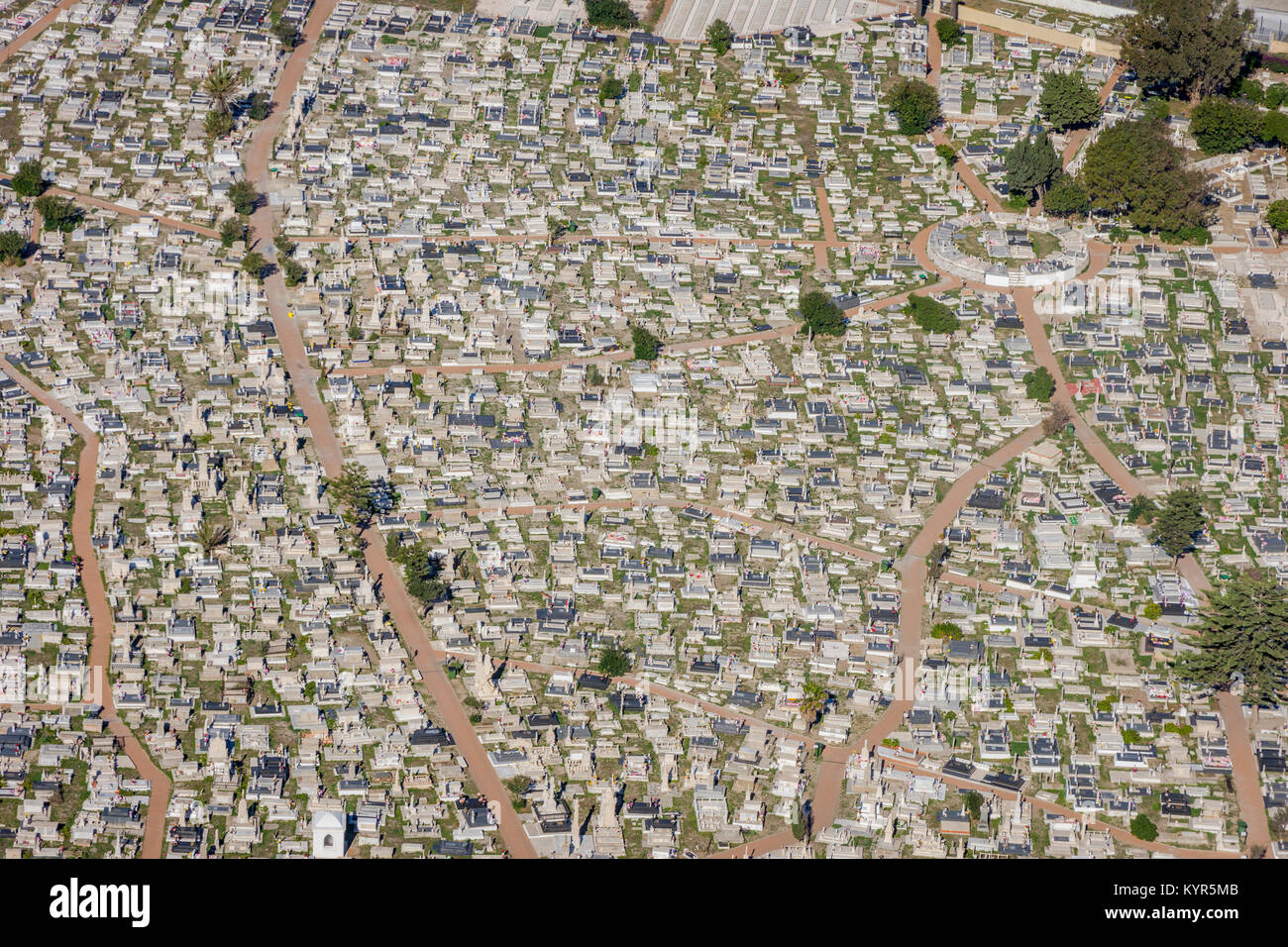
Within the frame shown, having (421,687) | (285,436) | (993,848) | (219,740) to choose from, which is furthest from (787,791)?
(285,436)

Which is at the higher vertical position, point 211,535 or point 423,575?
point 423,575

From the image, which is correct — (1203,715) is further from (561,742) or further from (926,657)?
(561,742)

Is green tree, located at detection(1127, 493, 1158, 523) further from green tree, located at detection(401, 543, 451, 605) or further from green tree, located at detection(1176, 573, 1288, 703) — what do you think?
green tree, located at detection(401, 543, 451, 605)

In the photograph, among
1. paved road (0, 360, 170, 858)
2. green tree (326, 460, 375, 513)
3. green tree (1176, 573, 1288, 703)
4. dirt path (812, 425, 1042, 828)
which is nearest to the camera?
paved road (0, 360, 170, 858)

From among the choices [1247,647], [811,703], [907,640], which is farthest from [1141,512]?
[811,703]

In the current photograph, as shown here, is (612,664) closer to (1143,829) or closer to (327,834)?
(327,834)

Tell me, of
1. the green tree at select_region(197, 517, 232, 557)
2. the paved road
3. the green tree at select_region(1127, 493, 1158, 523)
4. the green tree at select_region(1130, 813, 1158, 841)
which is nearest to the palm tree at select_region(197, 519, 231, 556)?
the green tree at select_region(197, 517, 232, 557)

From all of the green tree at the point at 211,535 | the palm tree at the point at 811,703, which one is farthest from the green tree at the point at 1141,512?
the green tree at the point at 211,535
